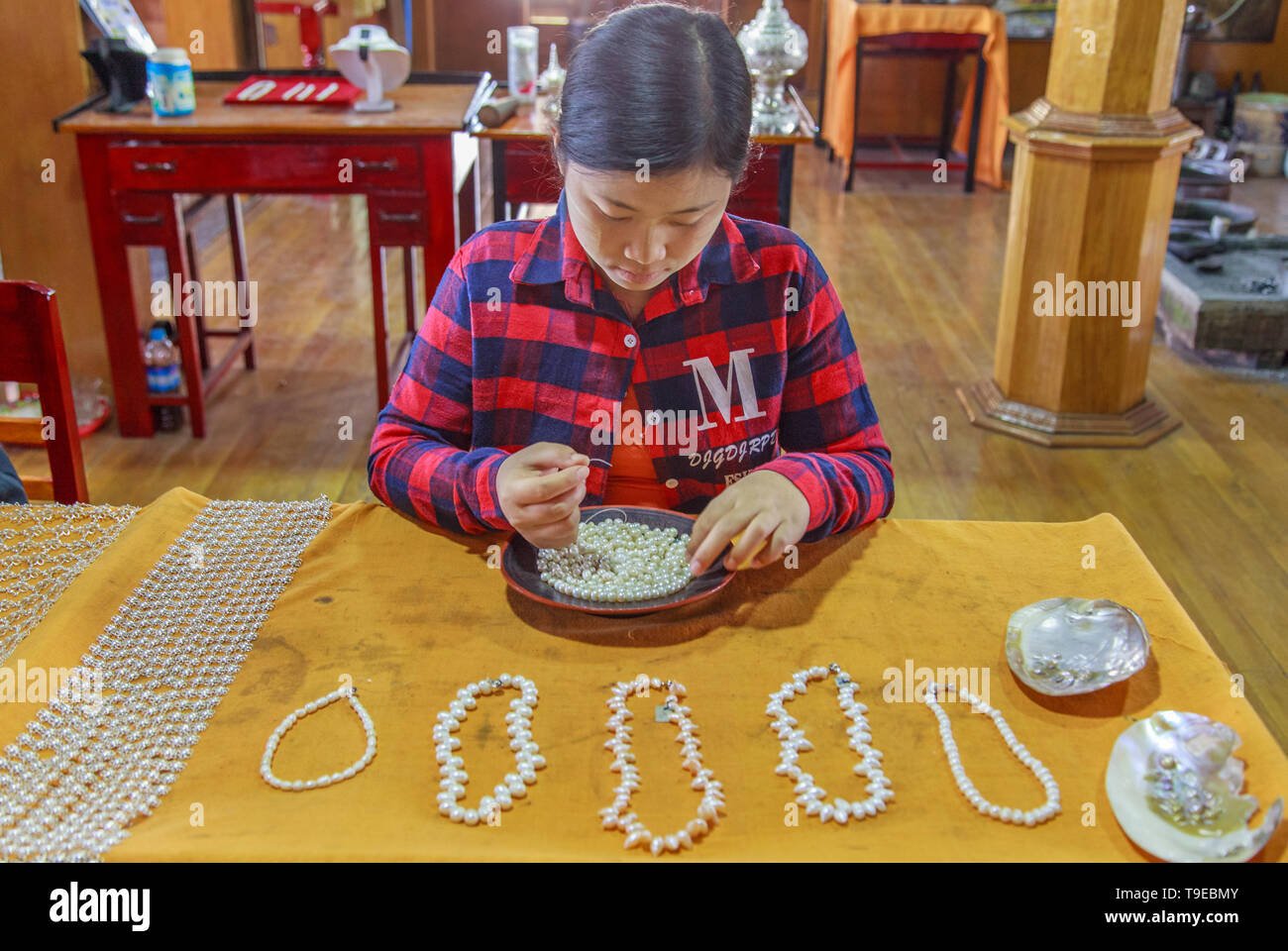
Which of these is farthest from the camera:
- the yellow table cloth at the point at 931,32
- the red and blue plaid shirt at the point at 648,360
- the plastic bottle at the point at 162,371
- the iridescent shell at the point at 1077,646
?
the yellow table cloth at the point at 931,32

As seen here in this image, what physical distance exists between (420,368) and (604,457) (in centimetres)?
24

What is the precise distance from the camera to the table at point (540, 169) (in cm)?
307

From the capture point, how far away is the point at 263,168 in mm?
3004

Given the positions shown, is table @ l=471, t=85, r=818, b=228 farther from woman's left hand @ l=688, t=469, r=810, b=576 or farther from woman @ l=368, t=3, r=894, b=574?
woman's left hand @ l=688, t=469, r=810, b=576

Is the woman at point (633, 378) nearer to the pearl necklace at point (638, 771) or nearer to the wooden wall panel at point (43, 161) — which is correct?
the pearl necklace at point (638, 771)

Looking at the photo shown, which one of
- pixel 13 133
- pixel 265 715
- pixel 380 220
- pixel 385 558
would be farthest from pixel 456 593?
pixel 13 133

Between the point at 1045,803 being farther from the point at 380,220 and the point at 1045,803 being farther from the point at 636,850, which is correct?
the point at 380,220

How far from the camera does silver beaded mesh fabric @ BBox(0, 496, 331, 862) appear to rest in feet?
3.04

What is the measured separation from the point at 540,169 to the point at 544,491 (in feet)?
6.86

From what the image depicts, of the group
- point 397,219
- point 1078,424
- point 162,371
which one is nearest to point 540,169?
point 397,219

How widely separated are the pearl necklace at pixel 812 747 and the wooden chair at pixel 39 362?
0.96 m

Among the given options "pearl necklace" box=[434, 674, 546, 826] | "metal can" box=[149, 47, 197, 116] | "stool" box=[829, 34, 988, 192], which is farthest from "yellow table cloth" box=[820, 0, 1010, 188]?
"pearl necklace" box=[434, 674, 546, 826]

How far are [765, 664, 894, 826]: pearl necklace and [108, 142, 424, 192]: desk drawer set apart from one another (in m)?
2.26

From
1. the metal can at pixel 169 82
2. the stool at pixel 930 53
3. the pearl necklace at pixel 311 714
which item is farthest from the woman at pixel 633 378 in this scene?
the stool at pixel 930 53
